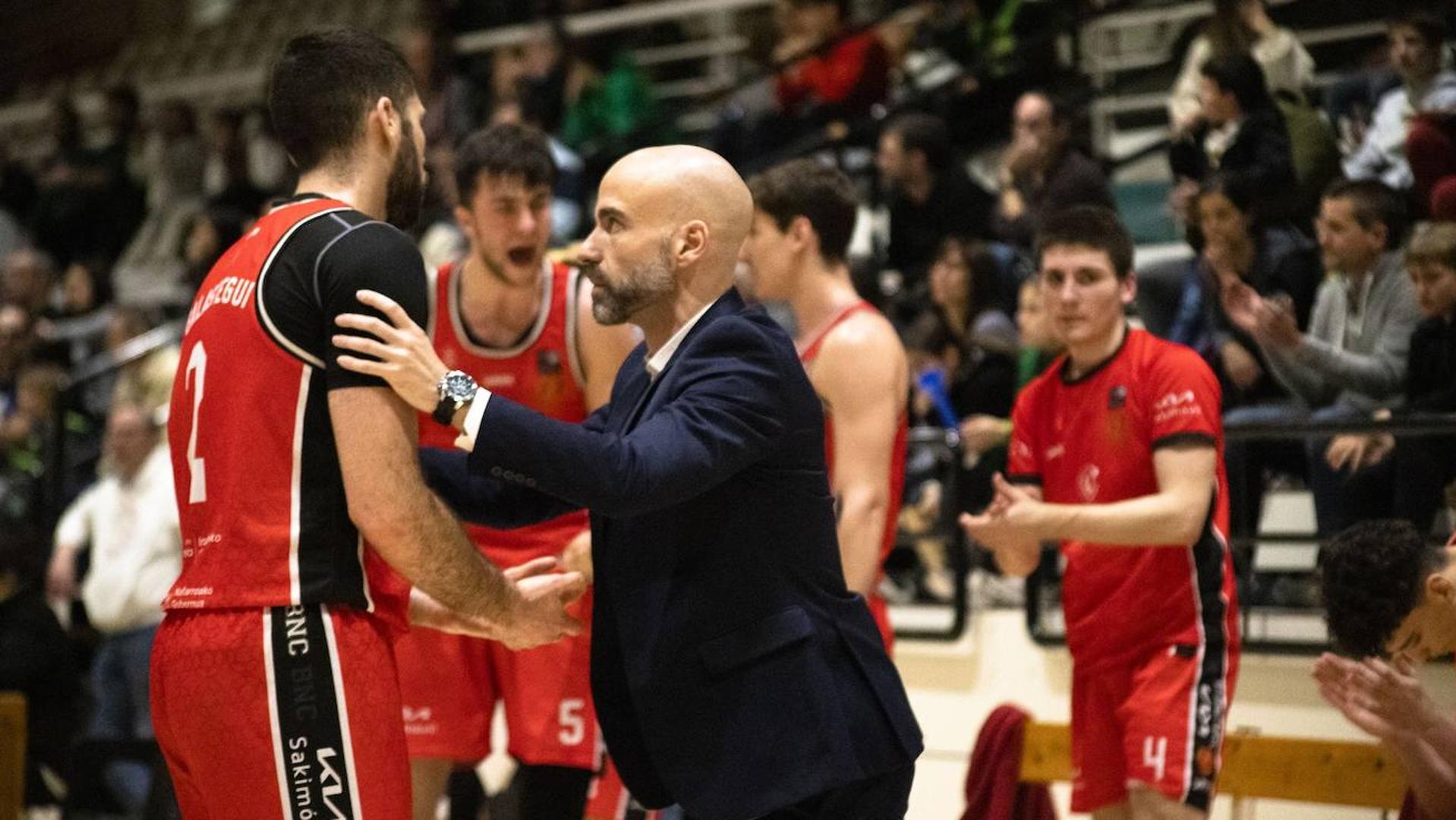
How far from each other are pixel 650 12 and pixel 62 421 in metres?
4.78

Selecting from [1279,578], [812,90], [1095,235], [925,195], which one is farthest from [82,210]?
[1095,235]

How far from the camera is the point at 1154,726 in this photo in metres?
4.51

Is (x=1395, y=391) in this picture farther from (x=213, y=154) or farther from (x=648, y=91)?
(x=213, y=154)

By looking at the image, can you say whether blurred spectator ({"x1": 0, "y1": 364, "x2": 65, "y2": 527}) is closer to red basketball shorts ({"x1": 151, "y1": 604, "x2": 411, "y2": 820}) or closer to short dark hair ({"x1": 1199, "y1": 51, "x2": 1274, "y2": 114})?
red basketball shorts ({"x1": 151, "y1": 604, "x2": 411, "y2": 820})

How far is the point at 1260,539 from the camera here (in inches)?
233

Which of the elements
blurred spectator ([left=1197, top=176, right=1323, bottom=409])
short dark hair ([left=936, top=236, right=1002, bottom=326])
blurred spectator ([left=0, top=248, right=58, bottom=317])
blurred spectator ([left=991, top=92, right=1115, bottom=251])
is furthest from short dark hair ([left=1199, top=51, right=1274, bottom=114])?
blurred spectator ([left=0, top=248, right=58, bottom=317])

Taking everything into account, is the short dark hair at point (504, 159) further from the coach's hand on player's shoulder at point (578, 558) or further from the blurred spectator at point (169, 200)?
the blurred spectator at point (169, 200)

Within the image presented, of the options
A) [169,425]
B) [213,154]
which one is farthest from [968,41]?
[169,425]

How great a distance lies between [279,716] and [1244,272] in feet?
14.9

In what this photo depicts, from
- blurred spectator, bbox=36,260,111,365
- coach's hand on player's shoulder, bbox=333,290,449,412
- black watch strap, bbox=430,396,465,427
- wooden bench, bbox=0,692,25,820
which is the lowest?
wooden bench, bbox=0,692,25,820

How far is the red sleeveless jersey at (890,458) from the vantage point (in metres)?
4.74

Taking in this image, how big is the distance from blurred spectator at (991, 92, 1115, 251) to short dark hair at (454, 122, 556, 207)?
3.29 meters

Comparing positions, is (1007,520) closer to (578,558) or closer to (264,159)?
(578,558)

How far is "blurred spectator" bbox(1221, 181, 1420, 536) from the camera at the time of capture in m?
5.77
